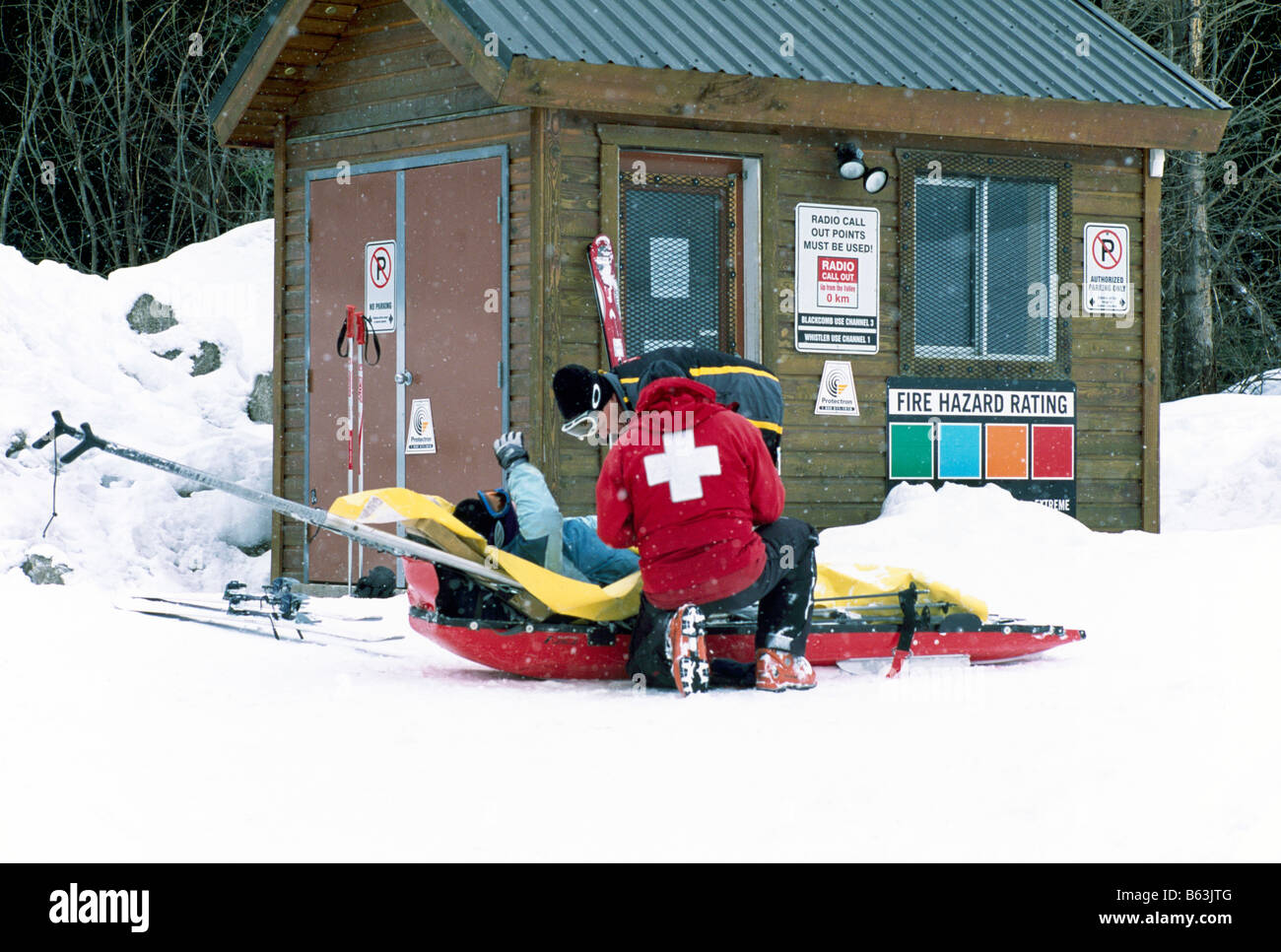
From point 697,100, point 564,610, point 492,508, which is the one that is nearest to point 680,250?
point 697,100

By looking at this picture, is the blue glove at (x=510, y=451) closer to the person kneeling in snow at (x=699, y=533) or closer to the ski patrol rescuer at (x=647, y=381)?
the ski patrol rescuer at (x=647, y=381)

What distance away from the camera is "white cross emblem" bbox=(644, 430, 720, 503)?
5879 mm

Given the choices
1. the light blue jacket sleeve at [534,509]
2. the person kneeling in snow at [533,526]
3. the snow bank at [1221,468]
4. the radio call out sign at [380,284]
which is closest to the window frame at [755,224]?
the radio call out sign at [380,284]

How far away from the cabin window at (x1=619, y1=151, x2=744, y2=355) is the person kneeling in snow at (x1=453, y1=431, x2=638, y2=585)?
10.8ft

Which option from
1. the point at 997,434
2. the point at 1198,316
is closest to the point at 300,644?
the point at 997,434

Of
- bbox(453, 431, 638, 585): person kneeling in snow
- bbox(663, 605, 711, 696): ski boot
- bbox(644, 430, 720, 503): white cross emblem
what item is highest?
bbox(644, 430, 720, 503): white cross emblem

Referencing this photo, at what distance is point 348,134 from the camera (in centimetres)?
1096

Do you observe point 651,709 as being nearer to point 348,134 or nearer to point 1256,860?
point 1256,860

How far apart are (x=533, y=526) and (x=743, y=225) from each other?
14.8 feet

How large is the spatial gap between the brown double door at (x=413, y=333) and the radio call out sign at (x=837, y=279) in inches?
84.4

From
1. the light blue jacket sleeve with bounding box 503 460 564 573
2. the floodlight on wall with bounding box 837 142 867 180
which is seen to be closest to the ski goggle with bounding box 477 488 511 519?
the light blue jacket sleeve with bounding box 503 460 564 573

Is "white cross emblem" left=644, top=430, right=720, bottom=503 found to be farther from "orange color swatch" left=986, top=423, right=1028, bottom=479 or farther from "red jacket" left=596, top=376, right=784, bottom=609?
"orange color swatch" left=986, top=423, right=1028, bottom=479

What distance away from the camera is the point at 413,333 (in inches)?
414

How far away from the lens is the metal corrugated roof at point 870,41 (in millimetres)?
9609
